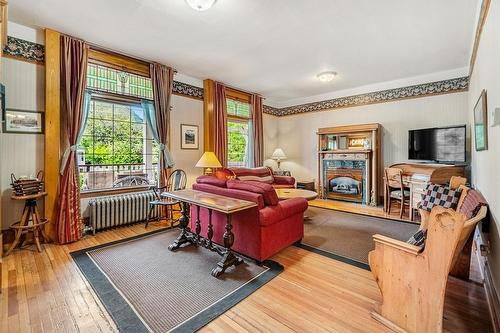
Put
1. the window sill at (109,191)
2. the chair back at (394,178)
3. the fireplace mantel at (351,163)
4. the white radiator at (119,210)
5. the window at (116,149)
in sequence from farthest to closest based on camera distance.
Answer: the fireplace mantel at (351,163), the chair back at (394,178), the window at (116,149), the window sill at (109,191), the white radiator at (119,210)

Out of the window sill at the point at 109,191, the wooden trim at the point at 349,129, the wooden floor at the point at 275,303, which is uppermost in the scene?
the wooden trim at the point at 349,129

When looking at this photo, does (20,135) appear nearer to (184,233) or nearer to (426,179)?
(184,233)

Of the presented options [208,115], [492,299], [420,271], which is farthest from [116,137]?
[492,299]

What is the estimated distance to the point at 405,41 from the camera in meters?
3.48

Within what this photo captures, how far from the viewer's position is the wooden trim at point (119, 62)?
3.66 metres

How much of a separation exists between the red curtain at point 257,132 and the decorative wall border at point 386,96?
0.64 metres

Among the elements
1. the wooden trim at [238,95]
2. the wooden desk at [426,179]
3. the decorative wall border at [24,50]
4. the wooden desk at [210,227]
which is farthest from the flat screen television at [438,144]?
the decorative wall border at [24,50]

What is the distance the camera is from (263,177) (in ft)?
18.3

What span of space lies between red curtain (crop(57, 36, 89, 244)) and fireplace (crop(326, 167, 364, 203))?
5476 mm

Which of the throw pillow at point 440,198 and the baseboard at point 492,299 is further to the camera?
the throw pillow at point 440,198

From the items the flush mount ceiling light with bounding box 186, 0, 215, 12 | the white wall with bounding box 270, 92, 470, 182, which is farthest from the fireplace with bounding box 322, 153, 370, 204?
the flush mount ceiling light with bounding box 186, 0, 215, 12

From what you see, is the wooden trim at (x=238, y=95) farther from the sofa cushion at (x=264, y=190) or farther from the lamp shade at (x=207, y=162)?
the sofa cushion at (x=264, y=190)

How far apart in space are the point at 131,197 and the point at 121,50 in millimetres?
2463

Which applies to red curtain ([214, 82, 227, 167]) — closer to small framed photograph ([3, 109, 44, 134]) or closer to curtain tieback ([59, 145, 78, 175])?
curtain tieback ([59, 145, 78, 175])
